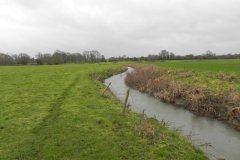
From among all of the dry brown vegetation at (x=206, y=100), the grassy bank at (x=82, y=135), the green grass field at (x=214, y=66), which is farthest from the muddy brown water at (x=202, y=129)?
the green grass field at (x=214, y=66)

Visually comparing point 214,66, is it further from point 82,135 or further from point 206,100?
point 82,135

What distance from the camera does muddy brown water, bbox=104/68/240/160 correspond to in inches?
603

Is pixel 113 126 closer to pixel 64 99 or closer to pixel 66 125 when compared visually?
pixel 66 125

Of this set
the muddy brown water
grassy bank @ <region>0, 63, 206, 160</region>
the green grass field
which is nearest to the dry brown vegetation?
the muddy brown water

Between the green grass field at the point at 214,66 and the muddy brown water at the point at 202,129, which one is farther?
the green grass field at the point at 214,66

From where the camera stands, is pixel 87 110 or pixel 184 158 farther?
pixel 87 110

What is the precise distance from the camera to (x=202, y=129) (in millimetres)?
19422

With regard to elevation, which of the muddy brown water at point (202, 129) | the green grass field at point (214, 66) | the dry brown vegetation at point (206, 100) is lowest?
the muddy brown water at point (202, 129)

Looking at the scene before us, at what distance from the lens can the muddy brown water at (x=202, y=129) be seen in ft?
50.2

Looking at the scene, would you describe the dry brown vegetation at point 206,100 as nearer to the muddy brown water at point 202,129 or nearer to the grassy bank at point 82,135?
the muddy brown water at point 202,129

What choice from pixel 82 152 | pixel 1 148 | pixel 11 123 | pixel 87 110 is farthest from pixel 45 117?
pixel 82 152

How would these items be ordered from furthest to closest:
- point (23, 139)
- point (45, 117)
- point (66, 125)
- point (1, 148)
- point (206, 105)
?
point (206, 105)
point (45, 117)
point (66, 125)
point (23, 139)
point (1, 148)

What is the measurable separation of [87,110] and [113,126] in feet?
15.5

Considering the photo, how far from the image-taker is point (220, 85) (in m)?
30.3
